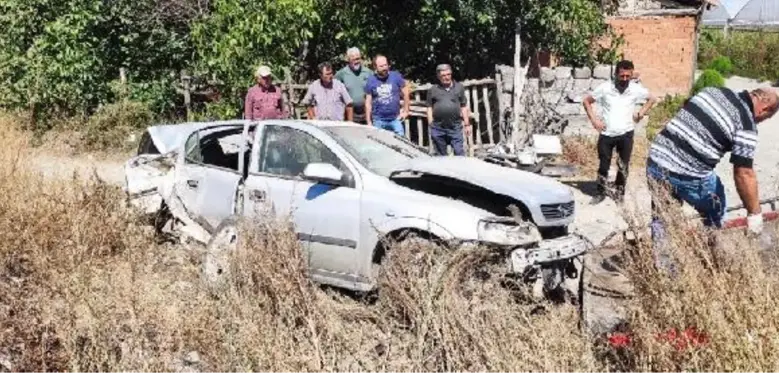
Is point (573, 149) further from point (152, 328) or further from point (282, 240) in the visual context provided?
point (152, 328)

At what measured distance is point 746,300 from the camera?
3.60 metres

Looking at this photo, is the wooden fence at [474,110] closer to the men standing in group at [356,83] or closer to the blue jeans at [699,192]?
the men standing in group at [356,83]

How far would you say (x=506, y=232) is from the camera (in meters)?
5.35

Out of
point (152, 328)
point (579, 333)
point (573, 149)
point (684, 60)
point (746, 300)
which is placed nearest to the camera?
point (746, 300)

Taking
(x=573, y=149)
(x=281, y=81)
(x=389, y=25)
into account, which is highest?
(x=389, y=25)

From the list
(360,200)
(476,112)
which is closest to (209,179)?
(360,200)

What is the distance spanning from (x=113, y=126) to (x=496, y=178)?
929 centimetres

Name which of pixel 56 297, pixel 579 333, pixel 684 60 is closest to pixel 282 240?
pixel 56 297

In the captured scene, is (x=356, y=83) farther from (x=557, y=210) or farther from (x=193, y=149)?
(x=557, y=210)

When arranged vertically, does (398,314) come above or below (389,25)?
below

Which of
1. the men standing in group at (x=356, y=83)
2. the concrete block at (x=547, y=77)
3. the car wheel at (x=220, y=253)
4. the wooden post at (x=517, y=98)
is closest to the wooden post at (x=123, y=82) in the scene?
the men standing in group at (x=356, y=83)

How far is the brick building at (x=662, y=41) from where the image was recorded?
1970cm

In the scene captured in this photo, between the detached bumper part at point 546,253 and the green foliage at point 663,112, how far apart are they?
342 inches

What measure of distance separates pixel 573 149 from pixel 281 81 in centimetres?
448
